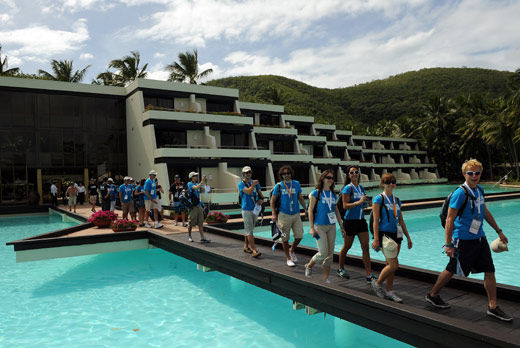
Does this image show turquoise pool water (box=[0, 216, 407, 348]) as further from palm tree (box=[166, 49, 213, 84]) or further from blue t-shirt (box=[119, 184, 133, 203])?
palm tree (box=[166, 49, 213, 84])

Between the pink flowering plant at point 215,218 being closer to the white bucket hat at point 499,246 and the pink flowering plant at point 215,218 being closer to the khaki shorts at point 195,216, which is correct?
the khaki shorts at point 195,216

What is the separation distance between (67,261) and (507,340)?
12.7m

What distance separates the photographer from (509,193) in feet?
93.0

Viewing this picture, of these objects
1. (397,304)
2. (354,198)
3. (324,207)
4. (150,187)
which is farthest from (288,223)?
(150,187)

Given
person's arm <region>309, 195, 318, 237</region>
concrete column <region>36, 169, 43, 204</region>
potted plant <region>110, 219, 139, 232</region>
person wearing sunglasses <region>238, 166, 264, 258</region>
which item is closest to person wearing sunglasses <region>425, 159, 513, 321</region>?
person's arm <region>309, 195, 318, 237</region>

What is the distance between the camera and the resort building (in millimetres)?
28312

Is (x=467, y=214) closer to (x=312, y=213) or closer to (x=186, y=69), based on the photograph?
(x=312, y=213)

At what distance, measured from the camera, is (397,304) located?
16.8 feet

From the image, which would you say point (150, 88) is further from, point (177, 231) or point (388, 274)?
point (388, 274)

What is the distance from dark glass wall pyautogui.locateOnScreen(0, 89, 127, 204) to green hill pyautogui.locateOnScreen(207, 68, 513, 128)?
69316 millimetres

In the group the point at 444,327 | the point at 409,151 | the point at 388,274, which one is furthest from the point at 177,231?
the point at 409,151

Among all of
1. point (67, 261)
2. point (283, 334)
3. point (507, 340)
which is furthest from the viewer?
point (67, 261)

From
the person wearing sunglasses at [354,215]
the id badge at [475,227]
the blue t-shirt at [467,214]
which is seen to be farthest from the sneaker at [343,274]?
the id badge at [475,227]

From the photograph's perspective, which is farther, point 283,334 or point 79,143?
point 79,143
